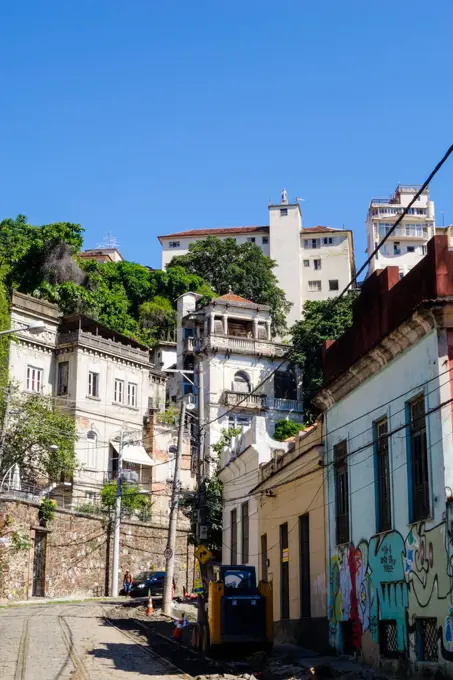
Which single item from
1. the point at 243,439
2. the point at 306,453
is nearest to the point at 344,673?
the point at 306,453

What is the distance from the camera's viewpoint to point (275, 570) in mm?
27969

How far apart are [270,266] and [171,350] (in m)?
17.1

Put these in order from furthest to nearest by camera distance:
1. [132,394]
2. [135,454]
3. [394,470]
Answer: [132,394]
[135,454]
[394,470]

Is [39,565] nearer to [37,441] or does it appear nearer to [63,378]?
[37,441]

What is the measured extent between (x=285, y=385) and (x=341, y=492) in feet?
147

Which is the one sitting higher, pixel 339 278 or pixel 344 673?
pixel 339 278

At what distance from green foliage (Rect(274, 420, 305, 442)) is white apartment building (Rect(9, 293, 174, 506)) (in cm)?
723

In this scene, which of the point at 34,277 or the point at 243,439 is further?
the point at 34,277

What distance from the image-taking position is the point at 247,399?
205 ft

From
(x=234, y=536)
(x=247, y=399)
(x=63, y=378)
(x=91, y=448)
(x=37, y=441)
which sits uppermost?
(x=63, y=378)

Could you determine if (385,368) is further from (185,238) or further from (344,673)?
(185,238)

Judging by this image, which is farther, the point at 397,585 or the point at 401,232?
the point at 401,232

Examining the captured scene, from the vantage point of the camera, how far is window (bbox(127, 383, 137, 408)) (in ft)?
200

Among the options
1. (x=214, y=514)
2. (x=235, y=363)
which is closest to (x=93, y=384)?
(x=235, y=363)
